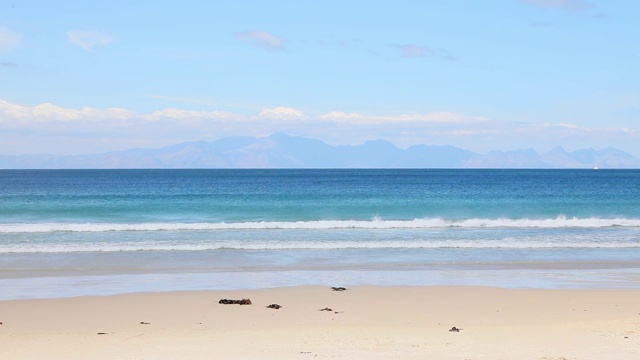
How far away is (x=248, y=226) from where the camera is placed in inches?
1275

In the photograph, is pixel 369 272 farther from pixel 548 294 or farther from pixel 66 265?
pixel 66 265

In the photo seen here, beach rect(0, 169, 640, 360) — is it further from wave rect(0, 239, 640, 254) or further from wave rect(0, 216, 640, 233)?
wave rect(0, 216, 640, 233)

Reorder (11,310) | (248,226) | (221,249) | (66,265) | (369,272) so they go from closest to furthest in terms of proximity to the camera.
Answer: (11,310)
(369,272)
(66,265)
(221,249)
(248,226)

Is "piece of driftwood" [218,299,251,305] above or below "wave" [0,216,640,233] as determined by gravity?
above

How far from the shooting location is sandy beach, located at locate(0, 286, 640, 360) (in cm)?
908

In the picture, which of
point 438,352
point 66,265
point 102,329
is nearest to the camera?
point 438,352

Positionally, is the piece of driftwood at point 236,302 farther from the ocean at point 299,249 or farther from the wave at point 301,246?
the wave at point 301,246

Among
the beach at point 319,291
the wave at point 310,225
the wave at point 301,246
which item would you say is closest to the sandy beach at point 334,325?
the beach at point 319,291

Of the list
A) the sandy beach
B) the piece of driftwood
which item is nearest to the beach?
the sandy beach

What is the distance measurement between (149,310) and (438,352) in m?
5.49

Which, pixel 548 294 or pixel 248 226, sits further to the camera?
pixel 248 226

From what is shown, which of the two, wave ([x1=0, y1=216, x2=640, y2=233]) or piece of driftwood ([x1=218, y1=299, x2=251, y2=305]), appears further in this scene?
wave ([x1=0, y1=216, x2=640, y2=233])

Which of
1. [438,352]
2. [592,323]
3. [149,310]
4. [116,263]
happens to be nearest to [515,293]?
[592,323]

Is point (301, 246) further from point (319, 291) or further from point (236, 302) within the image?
point (236, 302)
